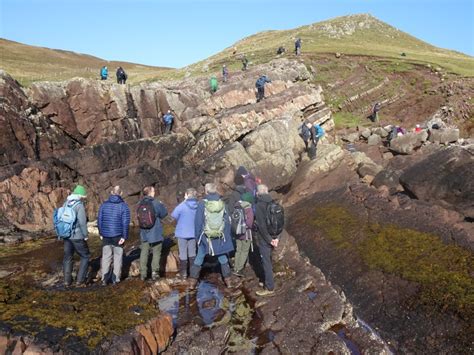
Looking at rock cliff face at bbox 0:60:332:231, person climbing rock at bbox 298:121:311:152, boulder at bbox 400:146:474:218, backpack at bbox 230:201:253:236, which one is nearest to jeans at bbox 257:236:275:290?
backpack at bbox 230:201:253:236

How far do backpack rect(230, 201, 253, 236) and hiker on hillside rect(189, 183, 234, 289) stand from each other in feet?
0.71

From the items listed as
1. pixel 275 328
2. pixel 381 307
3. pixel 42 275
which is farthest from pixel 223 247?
pixel 42 275

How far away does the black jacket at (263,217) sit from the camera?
11.2 meters

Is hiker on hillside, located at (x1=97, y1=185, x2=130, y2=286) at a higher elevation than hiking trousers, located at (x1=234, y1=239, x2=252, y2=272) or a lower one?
higher

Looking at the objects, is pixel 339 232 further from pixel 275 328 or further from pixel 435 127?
pixel 435 127

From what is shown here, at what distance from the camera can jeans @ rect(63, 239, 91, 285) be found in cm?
1135

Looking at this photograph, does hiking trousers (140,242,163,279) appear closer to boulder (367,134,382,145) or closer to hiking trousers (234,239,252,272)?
hiking trousers (234,239,252,272)

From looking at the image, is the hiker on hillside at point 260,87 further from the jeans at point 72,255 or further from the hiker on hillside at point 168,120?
the jeans at point 72,255

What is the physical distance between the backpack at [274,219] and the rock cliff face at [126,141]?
15.3m

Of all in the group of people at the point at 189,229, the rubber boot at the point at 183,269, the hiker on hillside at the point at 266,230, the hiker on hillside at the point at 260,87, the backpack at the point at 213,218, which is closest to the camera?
the hiker on hillside at the point at 266,230

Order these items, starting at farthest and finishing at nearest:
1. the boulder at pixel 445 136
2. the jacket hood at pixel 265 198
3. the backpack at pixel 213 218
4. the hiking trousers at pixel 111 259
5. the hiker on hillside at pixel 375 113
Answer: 1. the hiker on hillside at pixel 375 113
2. the boulder at pixel 445 136
3. the backpack at pixel 213 218
4. the hiking trousers at pixel 111 259
5. the jacket hood at pixel 265 198

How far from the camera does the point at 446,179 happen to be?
57.1 feet

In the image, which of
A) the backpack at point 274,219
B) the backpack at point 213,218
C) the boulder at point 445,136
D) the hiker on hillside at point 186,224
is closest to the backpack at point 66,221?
the hiker on hillside at point 186,224

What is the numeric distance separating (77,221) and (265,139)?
19494 millimetres
